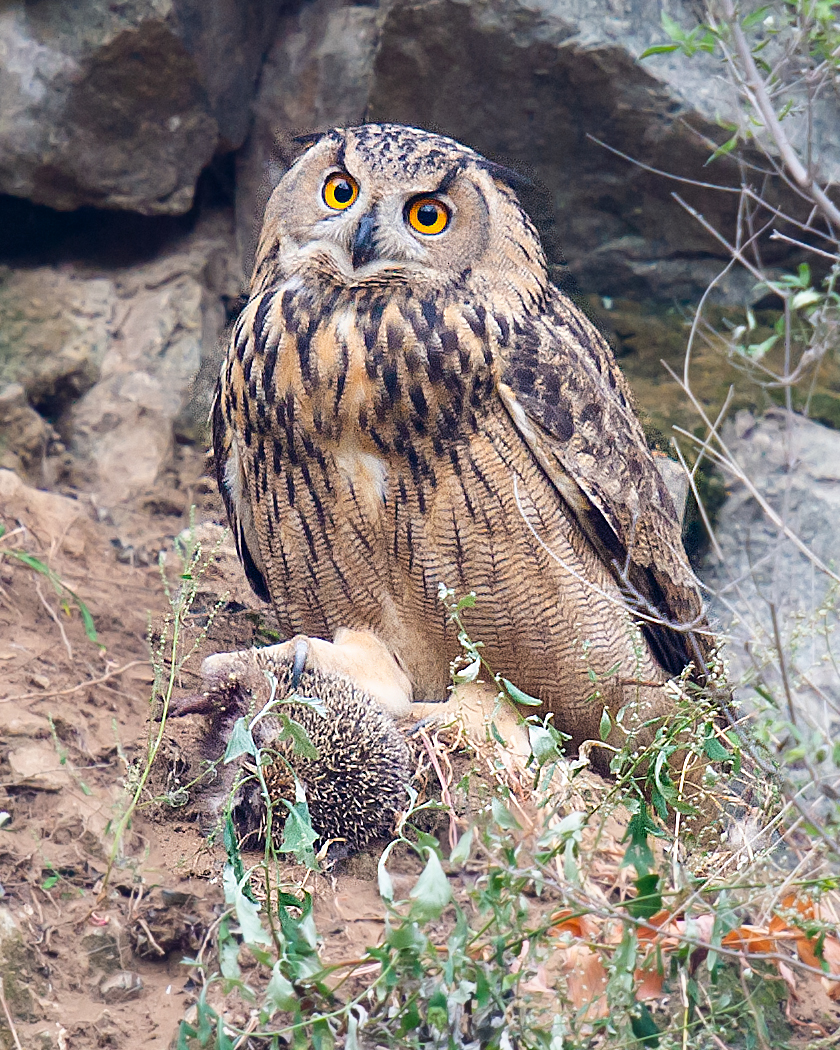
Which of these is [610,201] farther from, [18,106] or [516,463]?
[18,106]

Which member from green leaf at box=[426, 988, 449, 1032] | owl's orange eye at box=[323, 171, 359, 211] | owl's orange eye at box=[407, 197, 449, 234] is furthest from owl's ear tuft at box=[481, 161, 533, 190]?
green leaf at box=[426, 988, 449, 1032]

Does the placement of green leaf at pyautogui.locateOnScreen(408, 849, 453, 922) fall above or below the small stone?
above

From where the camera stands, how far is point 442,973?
1.61m

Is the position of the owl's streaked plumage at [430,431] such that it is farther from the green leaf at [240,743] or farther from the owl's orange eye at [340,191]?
the green leaf at [240,743]

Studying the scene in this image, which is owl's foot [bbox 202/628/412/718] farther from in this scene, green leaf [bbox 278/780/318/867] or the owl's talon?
green leaf [bbox 278/780/318/867]

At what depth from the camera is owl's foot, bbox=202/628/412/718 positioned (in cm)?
228

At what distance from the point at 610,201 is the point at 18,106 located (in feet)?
6.97

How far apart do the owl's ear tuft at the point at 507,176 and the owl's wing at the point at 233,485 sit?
846 mm

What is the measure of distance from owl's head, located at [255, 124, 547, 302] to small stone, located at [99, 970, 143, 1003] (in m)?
1.52

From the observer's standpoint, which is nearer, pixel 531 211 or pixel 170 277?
pixel 531 211

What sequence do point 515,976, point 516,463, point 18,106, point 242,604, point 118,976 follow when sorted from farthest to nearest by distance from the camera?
1. point 18,106
2. point 242,604
3. point 516,463
4. point 118,976
5. point 515,976

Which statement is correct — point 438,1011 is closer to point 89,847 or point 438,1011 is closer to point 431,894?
point 431,894

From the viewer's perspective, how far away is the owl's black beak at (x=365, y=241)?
7.97 feet

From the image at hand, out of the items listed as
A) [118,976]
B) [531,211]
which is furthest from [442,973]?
[531,211]
